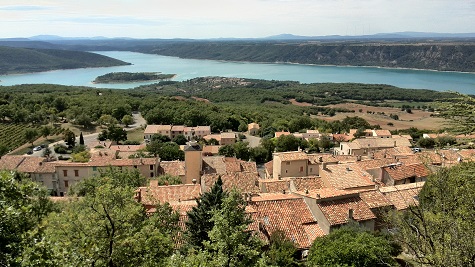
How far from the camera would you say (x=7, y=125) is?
61312 millimetres

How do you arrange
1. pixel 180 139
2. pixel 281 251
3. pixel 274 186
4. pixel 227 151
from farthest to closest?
pixel 180 139 < pixel 227 151 < pixel 274 186 < pixel 281 251

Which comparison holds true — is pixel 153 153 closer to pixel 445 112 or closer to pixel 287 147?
pixel 287 147

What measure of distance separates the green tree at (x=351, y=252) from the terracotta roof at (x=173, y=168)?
68.9 feet

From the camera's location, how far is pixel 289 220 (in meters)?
17.5

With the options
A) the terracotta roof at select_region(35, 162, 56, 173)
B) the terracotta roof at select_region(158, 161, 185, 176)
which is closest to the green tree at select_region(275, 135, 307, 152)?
the terracotta roof at select_region(158, 161, 185, 176)

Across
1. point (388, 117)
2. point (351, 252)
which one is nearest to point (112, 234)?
point (351, 252)

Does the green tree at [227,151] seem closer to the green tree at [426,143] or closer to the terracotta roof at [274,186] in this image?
the terracotta roof at [274,186]

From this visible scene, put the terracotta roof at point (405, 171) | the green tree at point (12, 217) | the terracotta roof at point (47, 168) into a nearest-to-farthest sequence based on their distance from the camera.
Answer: the green tree at point (12, 217)
the terracotta roof at point (405, 171)
the terracotta roof at point (47, 168)

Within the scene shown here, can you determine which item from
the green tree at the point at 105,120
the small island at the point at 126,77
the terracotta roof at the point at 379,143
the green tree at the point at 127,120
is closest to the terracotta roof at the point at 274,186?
the terracotta roof at the point at 379,143

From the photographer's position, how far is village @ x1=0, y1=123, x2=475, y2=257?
57.5 ft

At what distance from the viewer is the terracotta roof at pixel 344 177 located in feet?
78.4

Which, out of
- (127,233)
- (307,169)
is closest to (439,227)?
(127,233)

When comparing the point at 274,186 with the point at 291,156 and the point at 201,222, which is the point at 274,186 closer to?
the point at 291,156

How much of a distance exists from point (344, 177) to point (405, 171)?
5794mm
